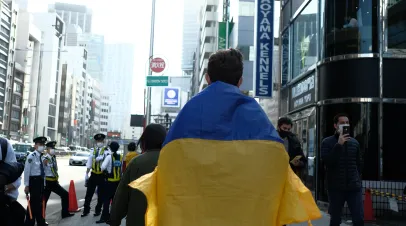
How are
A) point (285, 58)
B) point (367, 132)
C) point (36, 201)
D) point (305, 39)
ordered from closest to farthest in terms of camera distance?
point (36, 201)
point (367, 132)
point (305, 39)
point (285, 58)

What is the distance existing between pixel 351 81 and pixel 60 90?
120 metres

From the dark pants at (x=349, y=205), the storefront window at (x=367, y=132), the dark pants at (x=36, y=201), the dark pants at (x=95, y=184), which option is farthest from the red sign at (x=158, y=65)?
the dark pants at (x=349, y=205)

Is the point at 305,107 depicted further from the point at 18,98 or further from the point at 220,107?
the point at 18,98

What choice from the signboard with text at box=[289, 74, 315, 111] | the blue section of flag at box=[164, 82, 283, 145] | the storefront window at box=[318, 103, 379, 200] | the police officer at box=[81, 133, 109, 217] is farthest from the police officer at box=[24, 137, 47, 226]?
the signboard with text at box=[289, 74, 315, 111]

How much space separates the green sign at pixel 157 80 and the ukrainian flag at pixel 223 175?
53.3 feet

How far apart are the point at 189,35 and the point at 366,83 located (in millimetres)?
153072

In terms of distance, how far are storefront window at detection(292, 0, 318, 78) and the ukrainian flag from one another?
12.0 m

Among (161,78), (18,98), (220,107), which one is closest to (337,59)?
(161,78)

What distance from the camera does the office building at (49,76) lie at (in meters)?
111

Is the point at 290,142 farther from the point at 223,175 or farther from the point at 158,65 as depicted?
the point at 158,65

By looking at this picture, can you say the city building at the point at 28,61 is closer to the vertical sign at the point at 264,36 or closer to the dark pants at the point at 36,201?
the vertical sign at the point at 264,36

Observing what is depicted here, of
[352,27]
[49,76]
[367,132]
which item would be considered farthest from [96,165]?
[49,76]

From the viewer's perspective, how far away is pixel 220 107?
7.27ft

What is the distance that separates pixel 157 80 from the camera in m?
18.6
